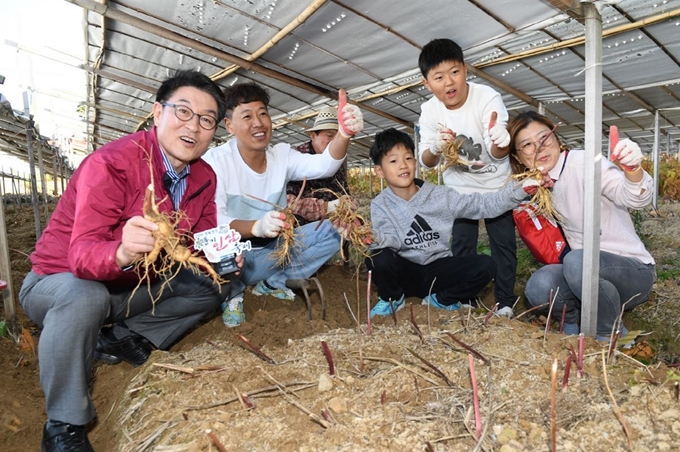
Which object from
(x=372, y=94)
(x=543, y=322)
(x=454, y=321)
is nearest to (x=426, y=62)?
(x=454, y=321)

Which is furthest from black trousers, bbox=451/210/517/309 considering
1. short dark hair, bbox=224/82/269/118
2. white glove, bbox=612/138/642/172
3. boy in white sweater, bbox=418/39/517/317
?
short dark hair, bbox=224/82/269/118

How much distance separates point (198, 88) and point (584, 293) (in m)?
1.89

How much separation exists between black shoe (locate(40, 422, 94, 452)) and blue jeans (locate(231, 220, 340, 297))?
1.30 m

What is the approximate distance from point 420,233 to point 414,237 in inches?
1.7

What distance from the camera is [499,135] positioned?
2195 mm

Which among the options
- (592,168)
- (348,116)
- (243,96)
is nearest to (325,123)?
(243,96)

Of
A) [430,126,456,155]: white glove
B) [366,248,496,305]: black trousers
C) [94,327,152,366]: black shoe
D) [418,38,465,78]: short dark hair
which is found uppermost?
[418,38,465,78]: short dark hair

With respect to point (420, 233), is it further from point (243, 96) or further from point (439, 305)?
point (243, 96)

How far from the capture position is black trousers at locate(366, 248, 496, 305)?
8.35ft

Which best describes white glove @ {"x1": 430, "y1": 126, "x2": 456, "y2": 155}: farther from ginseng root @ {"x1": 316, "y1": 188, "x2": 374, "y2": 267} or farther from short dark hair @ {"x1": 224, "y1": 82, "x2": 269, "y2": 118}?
short dark hair @ {"x1": 224, "y1": 82, "x2": 269, "y2": 118}

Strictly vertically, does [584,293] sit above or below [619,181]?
below

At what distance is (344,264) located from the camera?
143 inches

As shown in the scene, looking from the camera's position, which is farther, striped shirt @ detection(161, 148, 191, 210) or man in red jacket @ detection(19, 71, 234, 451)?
striped shirt @ detection(161, 148, 191, 210)

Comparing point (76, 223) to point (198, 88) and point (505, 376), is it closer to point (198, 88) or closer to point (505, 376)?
point (198, 88)
